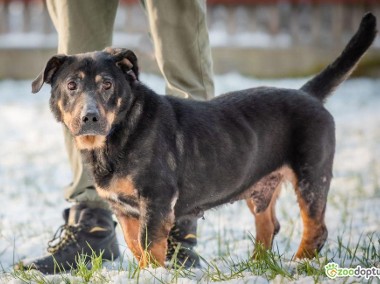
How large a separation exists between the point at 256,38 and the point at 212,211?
810cm

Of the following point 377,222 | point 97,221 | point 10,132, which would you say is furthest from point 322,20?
point 97,221

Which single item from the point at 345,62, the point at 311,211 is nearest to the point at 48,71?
the point at 311,211

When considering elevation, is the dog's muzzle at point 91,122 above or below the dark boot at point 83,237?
above

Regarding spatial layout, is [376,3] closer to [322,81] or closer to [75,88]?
[322,81]

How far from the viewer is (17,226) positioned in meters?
4.52

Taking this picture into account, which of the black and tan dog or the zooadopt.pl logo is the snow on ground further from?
the black and tan dog

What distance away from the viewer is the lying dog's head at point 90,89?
3.06 metres

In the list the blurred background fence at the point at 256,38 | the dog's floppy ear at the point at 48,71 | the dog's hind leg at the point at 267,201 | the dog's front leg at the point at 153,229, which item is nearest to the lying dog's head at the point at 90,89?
the dog's floppy ear at the point at 48,71

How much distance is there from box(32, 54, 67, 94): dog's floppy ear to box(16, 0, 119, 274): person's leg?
0.64 m

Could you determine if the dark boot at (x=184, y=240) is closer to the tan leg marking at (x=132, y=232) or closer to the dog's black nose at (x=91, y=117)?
the tan leg marking at (x=132, y=232)

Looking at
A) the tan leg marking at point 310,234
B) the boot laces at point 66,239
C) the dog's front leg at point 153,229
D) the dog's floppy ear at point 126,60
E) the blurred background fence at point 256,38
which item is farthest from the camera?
the blurred background fence at point 256,38

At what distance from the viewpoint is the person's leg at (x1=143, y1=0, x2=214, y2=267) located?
3773 mm

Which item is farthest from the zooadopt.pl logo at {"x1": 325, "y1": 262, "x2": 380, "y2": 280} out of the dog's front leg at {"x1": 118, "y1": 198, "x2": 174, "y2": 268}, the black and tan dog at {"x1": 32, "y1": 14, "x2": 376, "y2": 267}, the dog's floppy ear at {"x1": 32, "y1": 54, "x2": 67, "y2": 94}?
the dog's floppy ear at {"x1": 32, "y1": 54, "x2": 67, "y2": 94}

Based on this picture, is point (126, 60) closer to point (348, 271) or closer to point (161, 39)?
point (161, 39)
